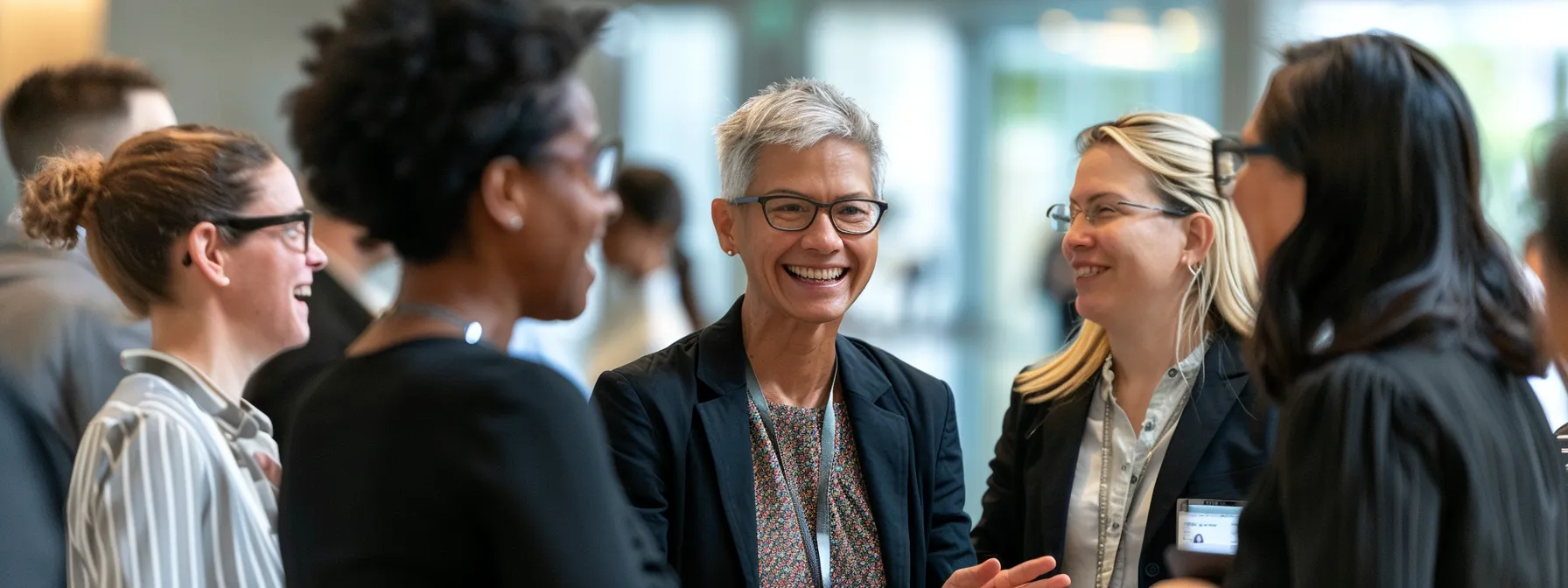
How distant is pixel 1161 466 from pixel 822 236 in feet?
2.40

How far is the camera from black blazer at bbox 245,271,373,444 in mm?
3113

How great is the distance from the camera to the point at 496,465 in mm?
1158

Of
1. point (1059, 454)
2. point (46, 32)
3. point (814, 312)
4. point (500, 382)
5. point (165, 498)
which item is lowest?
point (1059, 454)

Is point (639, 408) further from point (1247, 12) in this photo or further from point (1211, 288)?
point (1247, 12)

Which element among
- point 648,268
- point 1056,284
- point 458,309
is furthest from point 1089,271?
point 1056,284

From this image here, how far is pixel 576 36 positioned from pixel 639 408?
99cm

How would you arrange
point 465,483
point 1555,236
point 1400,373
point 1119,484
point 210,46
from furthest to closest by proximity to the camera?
point 210,46 → point 1119,484 → point 1555,236 → point 1400,373 → point 465,483

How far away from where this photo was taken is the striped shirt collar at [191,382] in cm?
199

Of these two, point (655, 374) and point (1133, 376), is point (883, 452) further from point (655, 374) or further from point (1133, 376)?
point (1133, 376)

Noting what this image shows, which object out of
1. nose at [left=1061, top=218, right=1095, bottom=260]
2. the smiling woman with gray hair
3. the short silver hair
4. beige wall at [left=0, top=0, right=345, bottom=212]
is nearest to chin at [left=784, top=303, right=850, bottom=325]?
the smiling woman with gray hair

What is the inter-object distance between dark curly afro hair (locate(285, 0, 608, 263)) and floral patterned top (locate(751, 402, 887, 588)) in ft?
3.44

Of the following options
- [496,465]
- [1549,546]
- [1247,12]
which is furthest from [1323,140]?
[1247,12]

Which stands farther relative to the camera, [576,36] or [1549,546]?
[1549,546]

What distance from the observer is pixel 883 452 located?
2307mm
